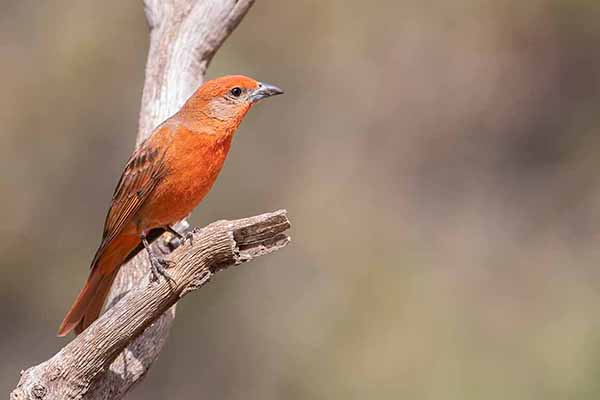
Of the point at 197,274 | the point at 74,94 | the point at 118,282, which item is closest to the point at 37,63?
the point at 74,94

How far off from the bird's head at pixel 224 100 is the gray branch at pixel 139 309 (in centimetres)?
111

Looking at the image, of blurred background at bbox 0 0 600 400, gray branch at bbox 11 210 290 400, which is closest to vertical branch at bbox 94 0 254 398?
gray branch at bbox 11 210 290 400

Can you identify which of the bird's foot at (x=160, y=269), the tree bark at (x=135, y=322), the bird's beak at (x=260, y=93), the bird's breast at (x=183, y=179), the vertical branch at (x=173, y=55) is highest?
the vertical branch at (x=173, y=55)

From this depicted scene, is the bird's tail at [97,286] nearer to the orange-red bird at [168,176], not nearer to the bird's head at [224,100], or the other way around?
the orange-red bird at [168,176]

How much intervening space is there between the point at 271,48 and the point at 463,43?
2244mm

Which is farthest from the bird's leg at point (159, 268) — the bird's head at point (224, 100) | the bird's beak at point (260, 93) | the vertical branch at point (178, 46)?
the vertical branch at point (178, 46)

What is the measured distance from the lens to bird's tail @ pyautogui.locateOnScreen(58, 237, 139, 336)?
5488mm

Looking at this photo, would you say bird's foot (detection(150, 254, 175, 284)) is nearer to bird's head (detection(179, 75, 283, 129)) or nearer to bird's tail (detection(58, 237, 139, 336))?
bird's tail (detection(58, 237, 139, 336))

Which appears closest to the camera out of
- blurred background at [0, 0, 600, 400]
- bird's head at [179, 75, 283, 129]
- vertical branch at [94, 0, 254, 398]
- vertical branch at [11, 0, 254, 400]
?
bird's head at [179, 75, 283, 129]

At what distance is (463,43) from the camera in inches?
490

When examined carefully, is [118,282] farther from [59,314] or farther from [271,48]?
Result: [271,48]

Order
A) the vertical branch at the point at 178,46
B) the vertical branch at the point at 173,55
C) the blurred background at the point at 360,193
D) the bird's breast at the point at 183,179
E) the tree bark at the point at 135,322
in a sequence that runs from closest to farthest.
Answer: the tree bark at the point at 135,322 < the bird's breast at the point at 183,179 < the vertical branch at the point at 173,55 < the vertical branch at the point at 178,46 < the blurred background at the point at 360,193

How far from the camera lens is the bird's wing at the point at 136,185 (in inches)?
215

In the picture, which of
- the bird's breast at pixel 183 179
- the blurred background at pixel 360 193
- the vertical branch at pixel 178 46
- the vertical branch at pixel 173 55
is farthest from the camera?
the blurred background at pixel 360 193
